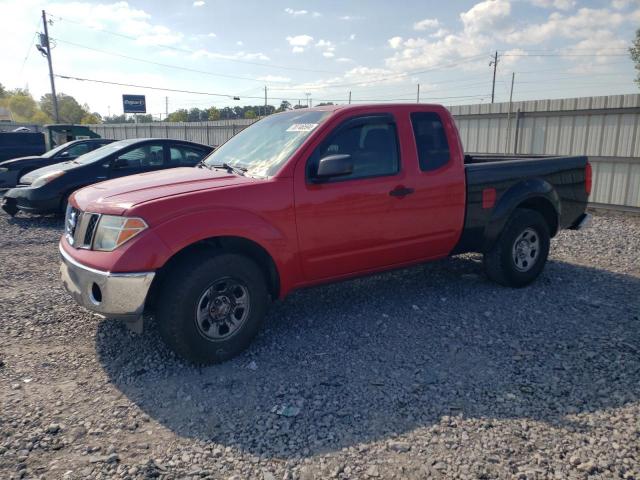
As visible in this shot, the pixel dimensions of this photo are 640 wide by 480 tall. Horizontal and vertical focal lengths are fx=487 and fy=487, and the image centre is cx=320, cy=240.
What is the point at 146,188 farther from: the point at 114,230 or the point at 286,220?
the point at 286,220

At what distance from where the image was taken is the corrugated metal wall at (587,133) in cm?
991

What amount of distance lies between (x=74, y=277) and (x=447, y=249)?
11.3 ft

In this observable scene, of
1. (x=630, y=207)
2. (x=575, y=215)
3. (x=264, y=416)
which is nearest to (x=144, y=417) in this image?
(x=264, y=416)

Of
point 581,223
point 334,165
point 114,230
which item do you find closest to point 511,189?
point 581,223

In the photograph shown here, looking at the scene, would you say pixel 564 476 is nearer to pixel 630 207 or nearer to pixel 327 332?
pixel 327 332

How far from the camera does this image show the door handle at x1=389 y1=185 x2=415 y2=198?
4449 mm

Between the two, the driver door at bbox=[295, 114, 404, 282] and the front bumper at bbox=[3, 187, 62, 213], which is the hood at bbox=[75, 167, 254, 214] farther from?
the front bumper at bbox=[3, 187, 62, 213]

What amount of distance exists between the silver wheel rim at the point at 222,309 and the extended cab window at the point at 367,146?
1278mm

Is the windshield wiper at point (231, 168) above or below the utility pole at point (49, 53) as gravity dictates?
below

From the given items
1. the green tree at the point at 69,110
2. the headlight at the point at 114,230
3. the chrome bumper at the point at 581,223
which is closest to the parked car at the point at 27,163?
the headlight at the point at 114,230

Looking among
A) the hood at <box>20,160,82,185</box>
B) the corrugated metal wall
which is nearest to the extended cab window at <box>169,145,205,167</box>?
the hood at <box>20,160,82,185</box>

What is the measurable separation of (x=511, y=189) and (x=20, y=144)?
1555 centimetres

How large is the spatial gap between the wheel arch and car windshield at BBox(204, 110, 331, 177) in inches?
24.2

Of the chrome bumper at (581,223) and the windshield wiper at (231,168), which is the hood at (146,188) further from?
the chrome bumper at (581,223)
